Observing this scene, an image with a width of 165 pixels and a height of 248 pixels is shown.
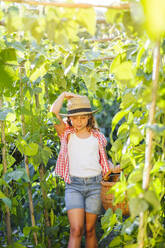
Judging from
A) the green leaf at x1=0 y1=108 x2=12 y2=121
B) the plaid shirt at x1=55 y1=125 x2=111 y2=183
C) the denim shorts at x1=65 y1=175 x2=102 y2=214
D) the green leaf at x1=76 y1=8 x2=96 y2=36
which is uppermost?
the green leaf at x1=76 y1=8 x2=96 y2=36

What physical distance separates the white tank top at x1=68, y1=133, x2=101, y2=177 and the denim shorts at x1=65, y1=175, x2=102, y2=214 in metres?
0.04

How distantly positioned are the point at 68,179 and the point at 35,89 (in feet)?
2.09

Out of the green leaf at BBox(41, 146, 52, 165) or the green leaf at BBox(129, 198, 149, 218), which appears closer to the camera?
the green leaf at BBox(129, 198, 149, 218)

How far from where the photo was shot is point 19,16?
1008 mm

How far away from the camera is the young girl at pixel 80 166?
2.21 m

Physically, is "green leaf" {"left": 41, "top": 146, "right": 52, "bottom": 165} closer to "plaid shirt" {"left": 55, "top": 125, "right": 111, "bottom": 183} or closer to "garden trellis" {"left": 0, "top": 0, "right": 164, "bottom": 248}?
"garden trellis" {"left": 0, "top": 0, "right": 164, "bottom": 248}

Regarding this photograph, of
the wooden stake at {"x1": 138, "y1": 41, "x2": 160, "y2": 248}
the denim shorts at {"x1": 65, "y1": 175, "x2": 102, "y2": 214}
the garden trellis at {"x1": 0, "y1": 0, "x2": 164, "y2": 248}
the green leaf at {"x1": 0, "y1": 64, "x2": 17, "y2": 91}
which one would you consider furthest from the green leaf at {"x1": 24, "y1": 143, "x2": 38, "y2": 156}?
A: the wooden stake at {"x1": 138, "y1": 41, "x2": 160, "y2": 248}

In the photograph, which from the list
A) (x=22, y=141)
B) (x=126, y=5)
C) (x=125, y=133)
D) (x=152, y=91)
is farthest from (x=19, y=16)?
(x=22, y=141)

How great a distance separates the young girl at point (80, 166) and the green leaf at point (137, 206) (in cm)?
123

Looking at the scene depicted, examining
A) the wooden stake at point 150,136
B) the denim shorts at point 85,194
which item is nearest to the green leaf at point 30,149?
the denim shorts at point 85,194

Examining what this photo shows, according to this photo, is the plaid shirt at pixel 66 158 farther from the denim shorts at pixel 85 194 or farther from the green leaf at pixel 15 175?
the green leaf at pixel 15 175

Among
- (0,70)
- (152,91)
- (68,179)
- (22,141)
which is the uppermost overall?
(0,70)

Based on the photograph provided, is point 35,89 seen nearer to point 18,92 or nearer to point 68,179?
point 18,92

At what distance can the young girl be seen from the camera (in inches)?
87.1
